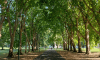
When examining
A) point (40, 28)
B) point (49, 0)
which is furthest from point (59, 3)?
point (40, 28)

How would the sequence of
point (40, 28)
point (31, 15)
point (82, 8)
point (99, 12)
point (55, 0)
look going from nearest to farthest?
point (99, 12)
point (82, 8)
point (55, 0)
point (31, 15)
point (40, 28)

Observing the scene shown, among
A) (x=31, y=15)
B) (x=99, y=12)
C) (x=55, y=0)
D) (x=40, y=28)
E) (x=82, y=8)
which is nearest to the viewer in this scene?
(x=99, y=12)

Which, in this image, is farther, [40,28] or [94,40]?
[40,28]

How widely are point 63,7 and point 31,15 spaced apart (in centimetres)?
1203

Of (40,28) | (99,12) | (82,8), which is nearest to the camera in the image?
(99,12)

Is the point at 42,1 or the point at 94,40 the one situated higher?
the point at 42,1

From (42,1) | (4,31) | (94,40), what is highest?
(42,1)

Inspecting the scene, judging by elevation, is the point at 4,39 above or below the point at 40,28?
below

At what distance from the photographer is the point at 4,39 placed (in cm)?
3703

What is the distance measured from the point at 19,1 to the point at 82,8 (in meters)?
8.56

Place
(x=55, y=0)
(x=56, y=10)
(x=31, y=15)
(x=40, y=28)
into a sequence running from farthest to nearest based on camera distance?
(x=40, y=28), (x=31, y=15), (x=56, y=10), (x=55, y=0)

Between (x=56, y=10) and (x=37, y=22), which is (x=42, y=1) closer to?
(x=56, y=10)

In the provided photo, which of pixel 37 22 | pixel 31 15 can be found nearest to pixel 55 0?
pixel 31 15

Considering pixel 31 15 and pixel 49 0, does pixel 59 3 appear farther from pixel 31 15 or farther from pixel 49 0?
pixel 31 15
